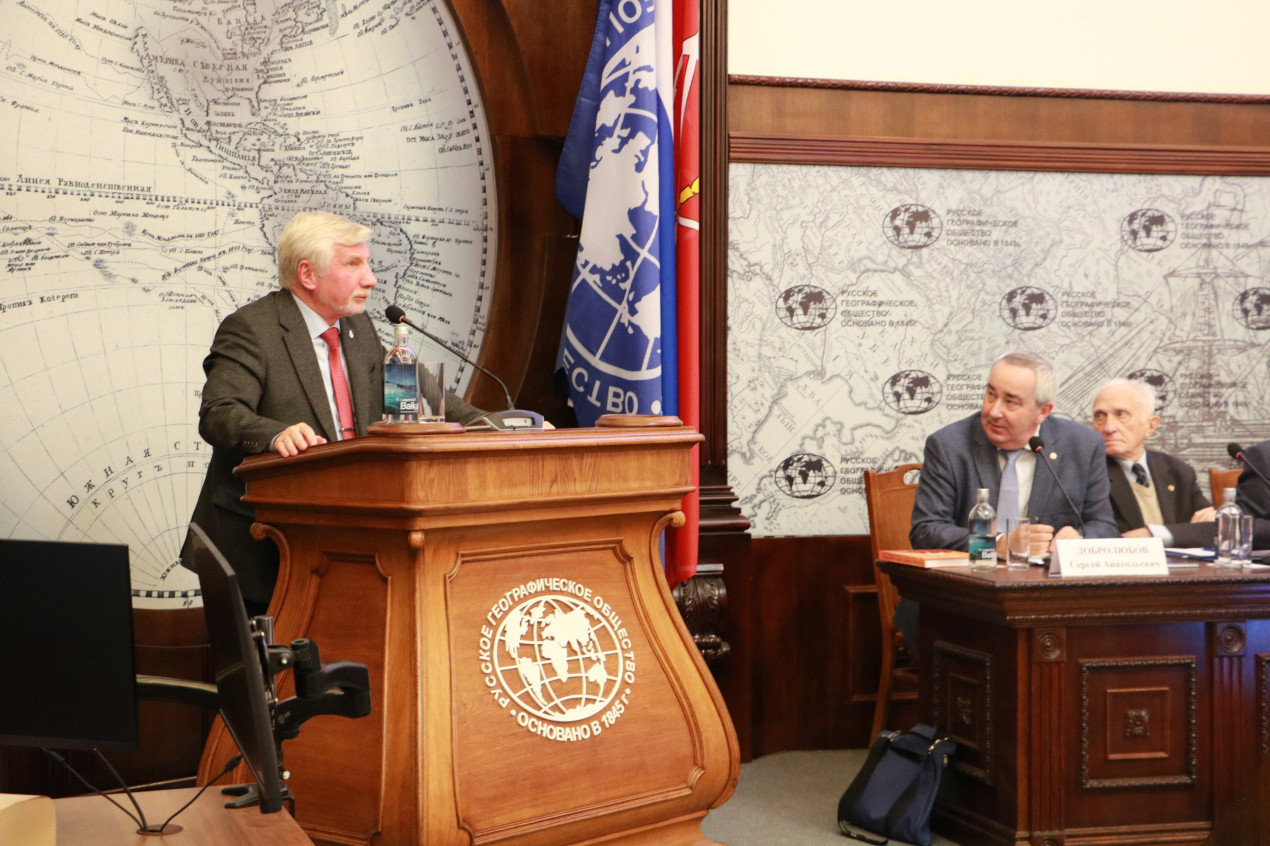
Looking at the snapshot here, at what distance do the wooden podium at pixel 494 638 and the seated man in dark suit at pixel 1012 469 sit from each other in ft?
5.84

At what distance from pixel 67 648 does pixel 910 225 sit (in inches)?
147

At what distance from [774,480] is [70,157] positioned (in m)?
2.57

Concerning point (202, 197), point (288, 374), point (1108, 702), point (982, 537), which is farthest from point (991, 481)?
point (202, 197)

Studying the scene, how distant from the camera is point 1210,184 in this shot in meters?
4.71

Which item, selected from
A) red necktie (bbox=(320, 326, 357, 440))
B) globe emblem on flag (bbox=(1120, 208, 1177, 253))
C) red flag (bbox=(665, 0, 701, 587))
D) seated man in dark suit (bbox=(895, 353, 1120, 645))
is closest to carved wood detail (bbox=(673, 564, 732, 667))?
red flag (bbox=(665, 0, 701, 587))

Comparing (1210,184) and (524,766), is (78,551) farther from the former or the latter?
(1210,184)

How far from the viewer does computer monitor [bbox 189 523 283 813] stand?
3.91 ft

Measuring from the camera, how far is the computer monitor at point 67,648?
4.22ft

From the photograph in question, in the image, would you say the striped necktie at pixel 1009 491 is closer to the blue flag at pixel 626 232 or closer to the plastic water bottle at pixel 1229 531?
the plastic water bottle at pixel 1229 531

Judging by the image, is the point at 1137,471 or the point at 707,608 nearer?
the point at 707,608

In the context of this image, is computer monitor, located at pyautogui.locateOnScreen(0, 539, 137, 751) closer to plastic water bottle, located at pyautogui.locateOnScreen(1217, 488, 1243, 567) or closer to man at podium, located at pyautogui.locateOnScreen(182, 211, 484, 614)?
man at podium, located at pyautogui.locateOnScreen(182, 211, 484, 614)

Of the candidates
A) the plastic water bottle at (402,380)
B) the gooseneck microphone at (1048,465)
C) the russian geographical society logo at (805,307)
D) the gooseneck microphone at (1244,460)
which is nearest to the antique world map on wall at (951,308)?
the russian geographical society logo at (805,307)

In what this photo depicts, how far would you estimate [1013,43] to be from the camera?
4.56m

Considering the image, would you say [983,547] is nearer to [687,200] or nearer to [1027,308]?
[687,200]
